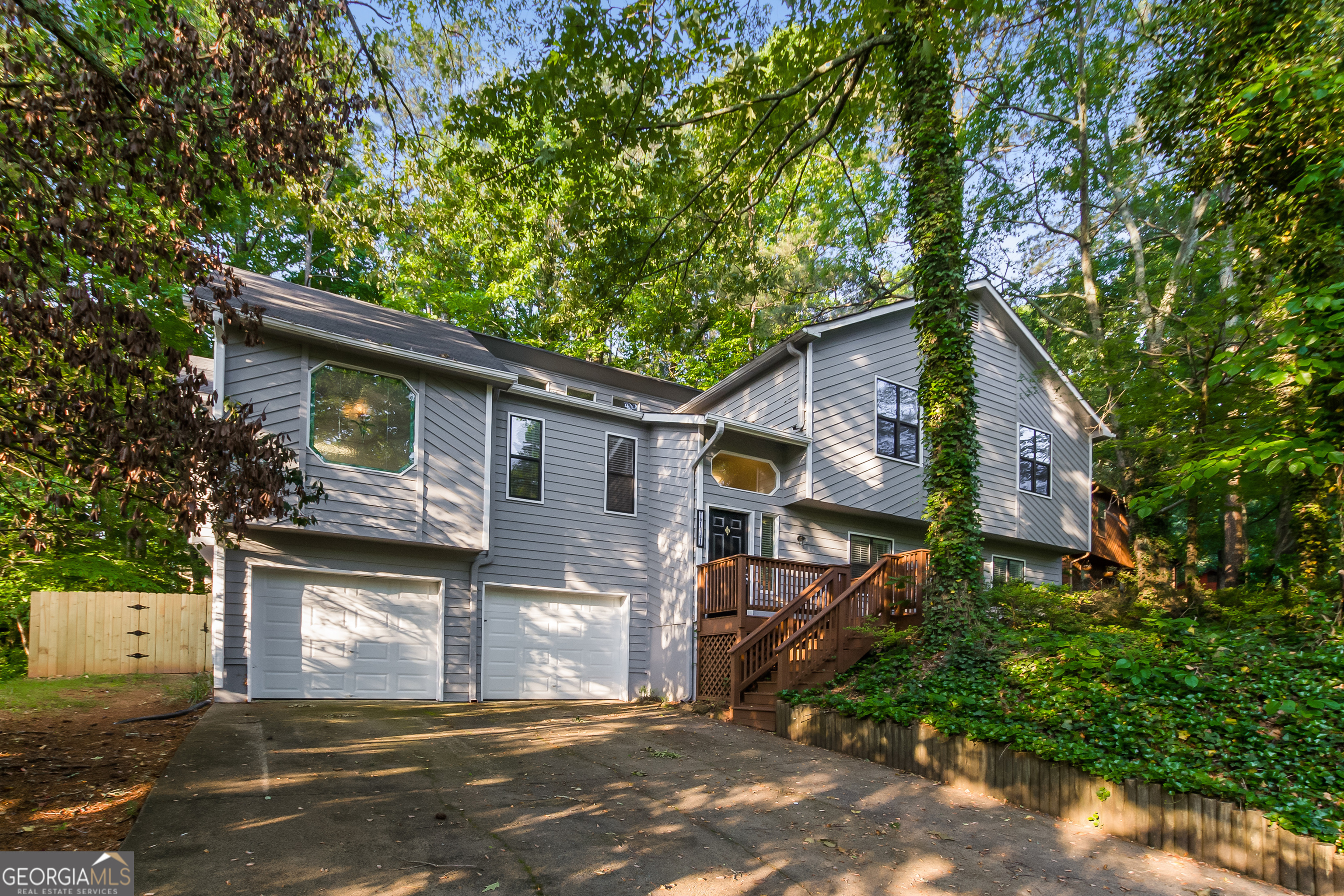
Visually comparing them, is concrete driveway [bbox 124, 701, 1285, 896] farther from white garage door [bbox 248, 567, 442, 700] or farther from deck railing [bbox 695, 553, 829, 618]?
deck railing [bbox 695, 553, 829, 618]

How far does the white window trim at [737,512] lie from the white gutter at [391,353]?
399 centimetres

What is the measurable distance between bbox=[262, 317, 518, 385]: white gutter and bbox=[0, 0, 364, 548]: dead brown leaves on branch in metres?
3.79

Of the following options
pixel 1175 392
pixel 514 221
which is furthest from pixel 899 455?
pixel 514 221

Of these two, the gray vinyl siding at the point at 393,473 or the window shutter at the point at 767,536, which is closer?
the gray vinyl siding at the point at 393,473

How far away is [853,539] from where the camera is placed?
14.6 meters

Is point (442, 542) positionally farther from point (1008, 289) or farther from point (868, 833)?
point (1008, 289)

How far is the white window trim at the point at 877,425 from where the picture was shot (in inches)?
556

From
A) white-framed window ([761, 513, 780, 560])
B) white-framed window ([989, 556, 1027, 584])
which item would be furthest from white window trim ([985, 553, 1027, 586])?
white-framed window ([761, 513, 780, 560])

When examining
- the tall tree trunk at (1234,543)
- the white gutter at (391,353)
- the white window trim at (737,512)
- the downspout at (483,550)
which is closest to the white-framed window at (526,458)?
the downspout at (483,550)

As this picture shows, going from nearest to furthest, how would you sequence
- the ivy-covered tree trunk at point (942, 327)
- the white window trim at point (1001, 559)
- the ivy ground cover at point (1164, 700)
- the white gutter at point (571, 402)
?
1. the ivy ground cover at point (1164, 700)
2. the ivy-covered tree trunk at point (942, 327)
3. the white gutter at point (571, 402)
4. the white window trim at point (1001, 559)

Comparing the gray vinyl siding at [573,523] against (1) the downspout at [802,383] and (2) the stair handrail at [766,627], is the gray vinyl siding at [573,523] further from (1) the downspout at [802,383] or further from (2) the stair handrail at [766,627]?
(2) the stair handrail at [766,627]

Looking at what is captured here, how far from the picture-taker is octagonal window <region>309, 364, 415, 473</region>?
9898mm

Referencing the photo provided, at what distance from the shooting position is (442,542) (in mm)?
10555

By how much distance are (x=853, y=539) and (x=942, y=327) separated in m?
6.50
